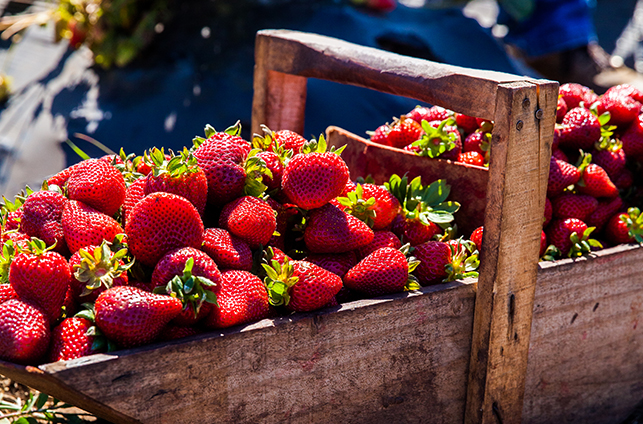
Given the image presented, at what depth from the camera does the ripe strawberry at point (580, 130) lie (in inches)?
73.0

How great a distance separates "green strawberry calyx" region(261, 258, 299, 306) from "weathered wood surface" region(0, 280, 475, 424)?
0.05 meters

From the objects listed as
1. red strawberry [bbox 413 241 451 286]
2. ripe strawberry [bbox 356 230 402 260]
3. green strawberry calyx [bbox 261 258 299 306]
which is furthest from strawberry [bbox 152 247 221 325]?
red strawberry [bbox 413 241 451 286]

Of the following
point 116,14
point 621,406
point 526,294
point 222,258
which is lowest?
point 621,406

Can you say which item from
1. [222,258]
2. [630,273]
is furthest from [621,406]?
[222,258]

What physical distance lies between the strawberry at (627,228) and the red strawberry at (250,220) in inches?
41.9

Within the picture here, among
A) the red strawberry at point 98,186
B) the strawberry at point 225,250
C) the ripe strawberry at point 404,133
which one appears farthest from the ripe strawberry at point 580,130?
the red strawberry at point 98,186

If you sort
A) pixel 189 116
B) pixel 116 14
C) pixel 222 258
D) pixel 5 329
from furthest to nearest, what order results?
pixel 116 14, pixel 189 116, pixel 222 258, pixel 5 329

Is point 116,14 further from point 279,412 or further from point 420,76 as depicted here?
point 279,412

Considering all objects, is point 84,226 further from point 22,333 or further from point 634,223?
point 634,223

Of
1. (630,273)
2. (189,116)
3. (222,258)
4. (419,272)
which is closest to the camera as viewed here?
(222,258)

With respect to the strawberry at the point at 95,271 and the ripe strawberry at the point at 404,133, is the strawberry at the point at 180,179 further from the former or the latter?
the ripe strawberry at the point at 404,133

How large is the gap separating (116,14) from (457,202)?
3269mm

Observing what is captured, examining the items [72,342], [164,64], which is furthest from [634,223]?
[164,64]

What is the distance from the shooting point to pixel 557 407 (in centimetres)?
176
